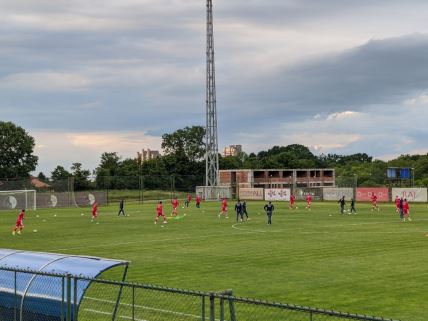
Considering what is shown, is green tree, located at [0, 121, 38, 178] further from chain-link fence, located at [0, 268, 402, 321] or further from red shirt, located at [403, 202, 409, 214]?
chain-link fence, located at [0, 268, 402, 321]

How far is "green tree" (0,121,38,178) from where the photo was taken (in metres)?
131

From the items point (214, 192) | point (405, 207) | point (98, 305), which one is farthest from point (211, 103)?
point (98, 305)

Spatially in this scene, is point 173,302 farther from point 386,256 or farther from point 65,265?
point 386,256

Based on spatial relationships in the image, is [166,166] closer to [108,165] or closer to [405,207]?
[108,165]

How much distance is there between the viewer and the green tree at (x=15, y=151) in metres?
131

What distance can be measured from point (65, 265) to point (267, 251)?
1921 centimetres

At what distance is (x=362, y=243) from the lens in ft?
111

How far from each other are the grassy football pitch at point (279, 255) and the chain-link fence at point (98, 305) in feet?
7.54

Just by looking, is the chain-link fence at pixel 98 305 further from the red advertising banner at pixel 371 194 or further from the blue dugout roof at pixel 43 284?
the red advertising banner at pixel 371 194

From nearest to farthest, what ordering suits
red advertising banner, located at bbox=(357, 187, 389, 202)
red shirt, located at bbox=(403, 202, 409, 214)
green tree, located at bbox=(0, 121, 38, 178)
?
1. red shirt, located at bbox=(403, 202, 409, 214)
2. red advertising banner, located at bbox=(357, 187, 389, 202)
3. green tree, located at bbox=(0, 121, 38, 178)

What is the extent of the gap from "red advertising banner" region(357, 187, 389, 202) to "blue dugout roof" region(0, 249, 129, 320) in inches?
3033

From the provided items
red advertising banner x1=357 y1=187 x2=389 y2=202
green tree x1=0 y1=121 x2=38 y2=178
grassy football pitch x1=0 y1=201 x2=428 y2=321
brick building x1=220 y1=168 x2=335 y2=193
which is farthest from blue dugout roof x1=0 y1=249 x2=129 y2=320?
brick building x1=220 y1=168 x2=335 y2=193

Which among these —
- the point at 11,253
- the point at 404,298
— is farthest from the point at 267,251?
the point at 11,253

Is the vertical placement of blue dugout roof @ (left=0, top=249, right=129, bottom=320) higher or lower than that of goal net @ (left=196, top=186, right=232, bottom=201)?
lower
